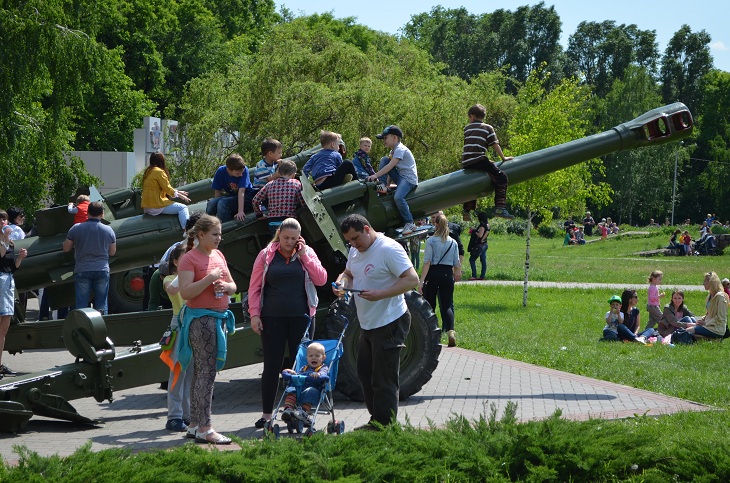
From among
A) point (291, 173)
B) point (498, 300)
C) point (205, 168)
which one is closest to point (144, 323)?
point (291, 173)

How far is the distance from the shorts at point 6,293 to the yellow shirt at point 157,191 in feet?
5.88

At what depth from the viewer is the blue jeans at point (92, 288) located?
1173 cm

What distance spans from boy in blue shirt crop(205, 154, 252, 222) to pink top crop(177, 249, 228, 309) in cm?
265

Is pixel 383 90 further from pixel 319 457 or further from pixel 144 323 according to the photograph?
pixel 319 457

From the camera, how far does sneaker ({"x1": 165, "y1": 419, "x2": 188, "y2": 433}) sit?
868 centimetres

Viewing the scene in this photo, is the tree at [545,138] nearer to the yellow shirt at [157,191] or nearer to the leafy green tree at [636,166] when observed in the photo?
the yellow shirt at [157,191]

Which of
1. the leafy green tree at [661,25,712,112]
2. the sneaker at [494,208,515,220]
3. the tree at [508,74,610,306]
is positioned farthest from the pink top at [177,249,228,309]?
the leafy green tree at [661,25,712,112]

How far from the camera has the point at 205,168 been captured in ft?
87.3

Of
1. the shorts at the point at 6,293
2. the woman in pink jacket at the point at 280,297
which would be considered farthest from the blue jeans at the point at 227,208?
the woman in pink jacket at the point at 280,297

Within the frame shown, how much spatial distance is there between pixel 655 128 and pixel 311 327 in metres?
4.85

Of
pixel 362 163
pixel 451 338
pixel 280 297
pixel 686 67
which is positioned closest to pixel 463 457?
pixel 280 297

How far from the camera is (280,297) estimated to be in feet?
27.5

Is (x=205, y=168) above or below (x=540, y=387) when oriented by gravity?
above

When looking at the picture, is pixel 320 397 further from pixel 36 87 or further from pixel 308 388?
pixel 36 87
